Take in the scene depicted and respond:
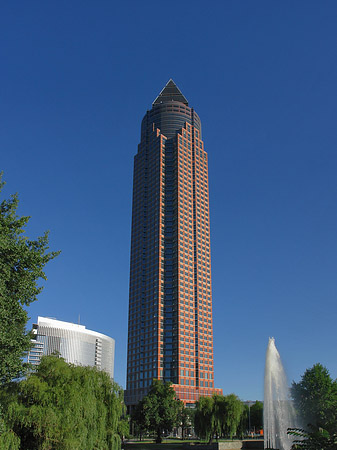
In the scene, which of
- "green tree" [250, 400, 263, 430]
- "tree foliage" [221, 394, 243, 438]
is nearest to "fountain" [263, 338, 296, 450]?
"tree foliage" [221, 394, 243, 438]

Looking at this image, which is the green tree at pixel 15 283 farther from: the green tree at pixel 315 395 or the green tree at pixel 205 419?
the green tree at pixel 315 395

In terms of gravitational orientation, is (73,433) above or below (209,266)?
below

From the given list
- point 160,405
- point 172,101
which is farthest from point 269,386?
point 172,101

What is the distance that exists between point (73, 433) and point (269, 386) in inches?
1195

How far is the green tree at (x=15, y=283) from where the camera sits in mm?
28281

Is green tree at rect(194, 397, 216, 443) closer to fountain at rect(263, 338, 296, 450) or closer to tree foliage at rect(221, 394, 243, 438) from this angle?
tree foliage at rect(221, 394, 243, 438)

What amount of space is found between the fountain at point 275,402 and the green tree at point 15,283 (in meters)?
34.9

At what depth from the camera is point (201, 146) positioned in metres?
189

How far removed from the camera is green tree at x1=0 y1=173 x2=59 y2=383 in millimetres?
28281

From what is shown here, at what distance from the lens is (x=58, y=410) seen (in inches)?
1276

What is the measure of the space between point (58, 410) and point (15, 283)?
10.6m

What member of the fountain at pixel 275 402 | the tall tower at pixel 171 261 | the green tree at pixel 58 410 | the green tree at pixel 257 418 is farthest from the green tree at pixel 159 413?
the tall tower at pixel 171 261

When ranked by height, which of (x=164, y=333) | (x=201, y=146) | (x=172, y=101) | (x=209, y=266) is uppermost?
(x=172, y=101)

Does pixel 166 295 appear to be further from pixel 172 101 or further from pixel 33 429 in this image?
pixel 33 429
